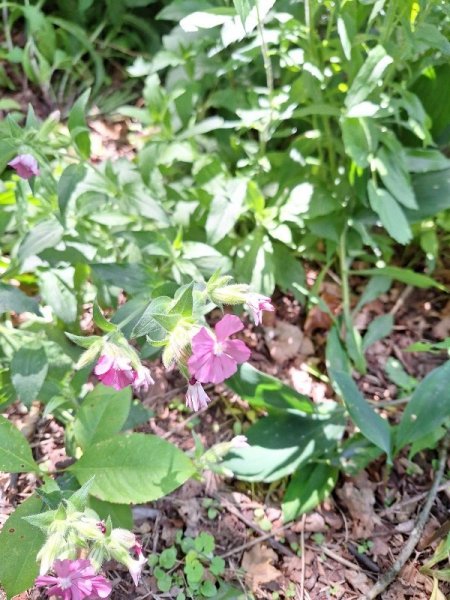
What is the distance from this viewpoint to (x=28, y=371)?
1550mm

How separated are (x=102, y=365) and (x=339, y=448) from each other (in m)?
0.87

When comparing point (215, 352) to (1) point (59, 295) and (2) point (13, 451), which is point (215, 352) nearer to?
(2) point (13, 451)

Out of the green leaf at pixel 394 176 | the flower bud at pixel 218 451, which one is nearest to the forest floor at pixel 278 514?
the flower bud at pixel 218 451

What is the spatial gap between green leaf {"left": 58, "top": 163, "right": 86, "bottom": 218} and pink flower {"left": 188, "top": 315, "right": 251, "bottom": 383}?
64 cm

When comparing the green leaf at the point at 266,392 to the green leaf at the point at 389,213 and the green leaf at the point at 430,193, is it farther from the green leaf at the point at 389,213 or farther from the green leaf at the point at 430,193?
the green leaf at the point at 430,193

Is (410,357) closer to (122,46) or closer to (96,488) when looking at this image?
(96,488)

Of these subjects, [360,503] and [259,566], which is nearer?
[259,566]

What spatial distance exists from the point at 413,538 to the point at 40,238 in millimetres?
1242

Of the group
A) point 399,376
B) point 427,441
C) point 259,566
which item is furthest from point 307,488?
point 399,376

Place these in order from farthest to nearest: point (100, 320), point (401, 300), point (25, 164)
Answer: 1. point (401, 300)
2. point (25, 164)
3. point (100, 320)

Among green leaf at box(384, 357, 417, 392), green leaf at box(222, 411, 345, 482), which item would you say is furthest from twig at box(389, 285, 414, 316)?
green leaf at box(222, 411, 345, 482)

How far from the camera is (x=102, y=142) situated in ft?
8.14

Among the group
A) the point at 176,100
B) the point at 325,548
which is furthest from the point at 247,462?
the point at 176,100

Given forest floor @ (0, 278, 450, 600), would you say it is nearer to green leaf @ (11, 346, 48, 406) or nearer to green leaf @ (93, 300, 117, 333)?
green leaf @ (11, 346, 48, 406)
